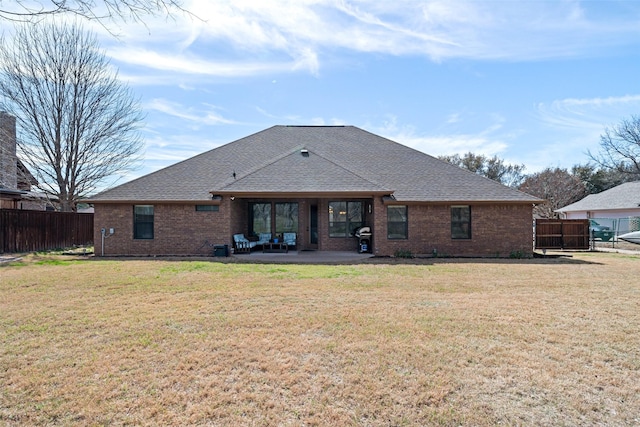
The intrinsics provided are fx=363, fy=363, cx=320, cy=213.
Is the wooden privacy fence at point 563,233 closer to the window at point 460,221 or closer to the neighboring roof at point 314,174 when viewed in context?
the neighboring roof at point 314,174

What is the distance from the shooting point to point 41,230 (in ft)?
56.3

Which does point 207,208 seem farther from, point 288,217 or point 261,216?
point 288,217

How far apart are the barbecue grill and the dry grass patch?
7012 millimetres

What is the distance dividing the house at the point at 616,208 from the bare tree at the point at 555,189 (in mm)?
4983

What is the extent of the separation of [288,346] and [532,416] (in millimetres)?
2523

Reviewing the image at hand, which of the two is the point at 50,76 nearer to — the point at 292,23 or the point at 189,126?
the point at 189,126

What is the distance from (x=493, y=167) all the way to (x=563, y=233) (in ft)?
90.6

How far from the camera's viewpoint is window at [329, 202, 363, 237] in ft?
51.9

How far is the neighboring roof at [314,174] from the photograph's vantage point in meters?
14.1

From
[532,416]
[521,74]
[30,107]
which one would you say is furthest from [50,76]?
[532,416]

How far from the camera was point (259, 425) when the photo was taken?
282 centimetres

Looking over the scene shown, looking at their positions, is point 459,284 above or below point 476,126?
below

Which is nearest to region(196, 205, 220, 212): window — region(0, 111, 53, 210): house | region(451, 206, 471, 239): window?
region(451, 206, 471, 239): window

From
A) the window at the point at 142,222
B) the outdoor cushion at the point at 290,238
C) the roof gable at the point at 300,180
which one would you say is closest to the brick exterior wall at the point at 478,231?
the roof gable at the point at 300,180
